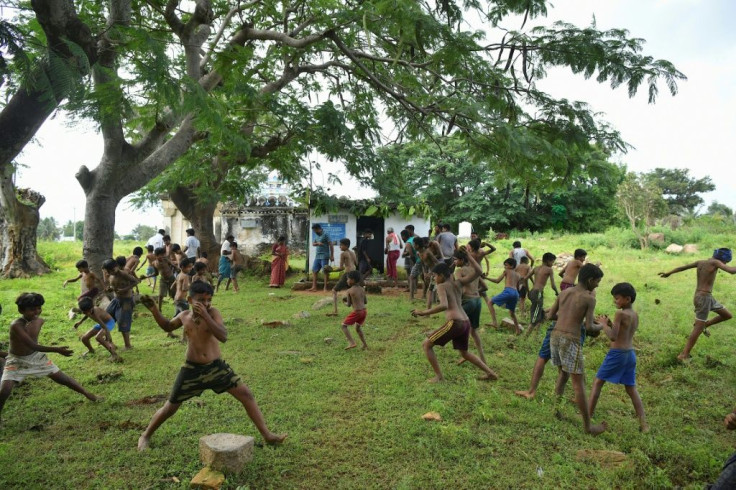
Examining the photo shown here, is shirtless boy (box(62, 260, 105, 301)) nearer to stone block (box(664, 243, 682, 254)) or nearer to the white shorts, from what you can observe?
the white shorts

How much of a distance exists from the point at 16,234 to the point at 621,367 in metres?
16.8

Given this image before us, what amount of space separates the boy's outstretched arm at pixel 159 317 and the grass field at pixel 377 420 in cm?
104

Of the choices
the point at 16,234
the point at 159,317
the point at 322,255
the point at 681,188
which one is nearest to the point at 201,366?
the point at 159,317

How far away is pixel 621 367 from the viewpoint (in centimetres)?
430

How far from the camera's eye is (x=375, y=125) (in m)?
9.66

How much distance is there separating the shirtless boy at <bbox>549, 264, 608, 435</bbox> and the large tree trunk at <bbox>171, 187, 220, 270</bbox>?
42.7 ft

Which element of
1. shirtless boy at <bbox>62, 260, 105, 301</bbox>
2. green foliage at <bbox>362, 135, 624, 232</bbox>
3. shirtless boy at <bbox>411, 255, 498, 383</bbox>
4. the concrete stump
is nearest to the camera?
the concrete stump

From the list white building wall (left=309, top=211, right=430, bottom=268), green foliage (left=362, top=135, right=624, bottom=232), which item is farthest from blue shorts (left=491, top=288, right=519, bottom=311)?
green foliage (left=362, top=135, right=624, bottom=232)

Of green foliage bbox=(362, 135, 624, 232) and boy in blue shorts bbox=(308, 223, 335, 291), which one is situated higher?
green foliage bbox=(362, 135, 624, 232)

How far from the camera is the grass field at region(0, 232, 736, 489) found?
11.6ft

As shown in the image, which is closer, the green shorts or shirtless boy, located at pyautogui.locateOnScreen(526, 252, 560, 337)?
the green shorts

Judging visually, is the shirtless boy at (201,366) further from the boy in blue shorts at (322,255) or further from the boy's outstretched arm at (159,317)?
the boy in blue shorts at (322,255)

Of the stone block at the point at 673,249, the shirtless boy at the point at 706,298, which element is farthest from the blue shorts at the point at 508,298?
the stone block at the point at 673,249

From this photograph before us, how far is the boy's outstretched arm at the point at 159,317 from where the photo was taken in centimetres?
344
